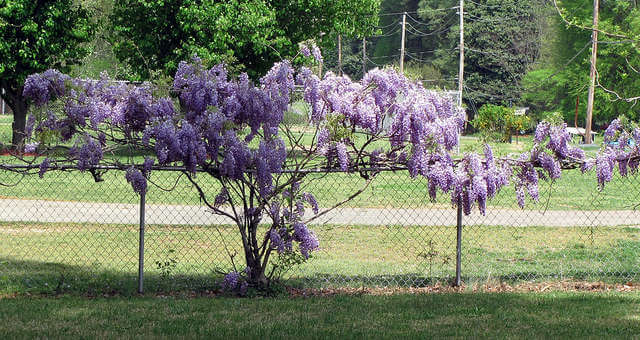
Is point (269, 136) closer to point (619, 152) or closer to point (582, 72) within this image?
point (619, 152)

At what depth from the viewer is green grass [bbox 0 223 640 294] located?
30.1 feet

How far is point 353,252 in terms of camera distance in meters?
11.2

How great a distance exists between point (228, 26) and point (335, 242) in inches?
647

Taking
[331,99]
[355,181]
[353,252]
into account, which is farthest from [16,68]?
[331,99]

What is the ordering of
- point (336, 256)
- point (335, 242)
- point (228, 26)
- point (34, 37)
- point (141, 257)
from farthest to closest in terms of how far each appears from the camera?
1. point (34, 37)
2. point (228, 26)
3. point (335, 242)
4. point (336, 256)
5. point (141, 257)

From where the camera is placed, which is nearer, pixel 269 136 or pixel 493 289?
pixel 269 136

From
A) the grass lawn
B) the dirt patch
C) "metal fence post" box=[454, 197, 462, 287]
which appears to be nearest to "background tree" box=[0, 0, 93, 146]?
the grass lawn

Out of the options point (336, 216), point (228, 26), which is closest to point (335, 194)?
point (336, 216)

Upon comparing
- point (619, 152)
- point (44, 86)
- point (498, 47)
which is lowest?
point (619, 152)

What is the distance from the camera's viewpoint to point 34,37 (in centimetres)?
2752

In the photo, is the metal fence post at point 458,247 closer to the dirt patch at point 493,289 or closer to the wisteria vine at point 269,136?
the dirt patch at point 493,289

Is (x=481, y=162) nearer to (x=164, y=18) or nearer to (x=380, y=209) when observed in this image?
(x=380, y=209)

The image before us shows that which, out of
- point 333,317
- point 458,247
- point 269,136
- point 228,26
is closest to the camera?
point 333,317

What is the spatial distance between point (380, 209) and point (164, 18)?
15671 millimetres
